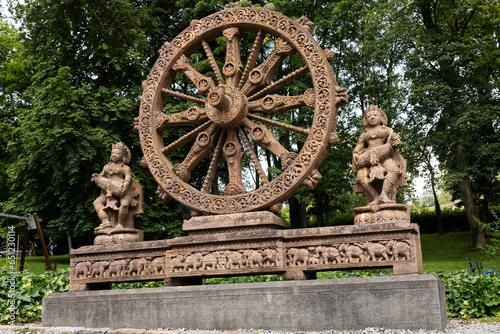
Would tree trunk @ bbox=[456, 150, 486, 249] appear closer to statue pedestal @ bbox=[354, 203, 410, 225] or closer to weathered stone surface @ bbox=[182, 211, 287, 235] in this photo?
statue pedestal @ bbox=[354, 203, 410, 225]

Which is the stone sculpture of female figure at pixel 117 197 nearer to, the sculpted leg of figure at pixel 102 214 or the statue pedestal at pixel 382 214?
the sculpted leg of figure at pixel 102 214

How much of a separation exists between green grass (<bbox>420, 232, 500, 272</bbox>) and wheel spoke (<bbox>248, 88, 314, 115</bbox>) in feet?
21.9

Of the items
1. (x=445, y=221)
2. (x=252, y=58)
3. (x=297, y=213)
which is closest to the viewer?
(x=252, y=58)

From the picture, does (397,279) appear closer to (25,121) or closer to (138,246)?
(138,246)

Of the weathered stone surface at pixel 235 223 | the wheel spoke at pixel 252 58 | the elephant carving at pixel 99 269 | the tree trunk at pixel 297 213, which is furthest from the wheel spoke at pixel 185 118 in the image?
the tree trunk at pixel 297 213

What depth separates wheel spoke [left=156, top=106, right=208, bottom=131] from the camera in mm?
7798

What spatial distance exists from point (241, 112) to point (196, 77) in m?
1.13

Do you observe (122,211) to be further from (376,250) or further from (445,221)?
(445,221)

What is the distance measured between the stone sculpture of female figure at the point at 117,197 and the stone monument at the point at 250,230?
1.5 inches

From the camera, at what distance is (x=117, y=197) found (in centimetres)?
768

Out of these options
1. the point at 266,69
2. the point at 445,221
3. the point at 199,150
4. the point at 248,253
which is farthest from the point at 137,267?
the point at 445,221

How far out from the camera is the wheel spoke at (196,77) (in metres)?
7.63

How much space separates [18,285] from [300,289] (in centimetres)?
559

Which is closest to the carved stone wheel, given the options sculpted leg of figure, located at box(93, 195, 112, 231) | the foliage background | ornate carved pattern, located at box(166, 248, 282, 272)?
ornate carved pattern, located at box(166, 248, 282, 272)
